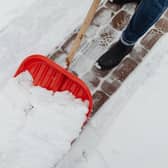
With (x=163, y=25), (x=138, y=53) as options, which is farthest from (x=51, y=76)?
(x=163, y=25)

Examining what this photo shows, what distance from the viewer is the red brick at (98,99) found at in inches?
95.2

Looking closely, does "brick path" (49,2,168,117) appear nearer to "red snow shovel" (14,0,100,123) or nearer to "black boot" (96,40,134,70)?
"black boot" (96,40,134,70)

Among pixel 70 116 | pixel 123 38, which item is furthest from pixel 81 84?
pixel 123 38

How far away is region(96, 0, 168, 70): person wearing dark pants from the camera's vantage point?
6.88 ft

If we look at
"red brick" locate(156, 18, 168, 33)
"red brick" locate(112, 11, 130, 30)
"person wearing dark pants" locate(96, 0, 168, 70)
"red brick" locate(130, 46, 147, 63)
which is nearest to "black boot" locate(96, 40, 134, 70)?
"person wearing dark pants" locate(96, 0, 168, 70)

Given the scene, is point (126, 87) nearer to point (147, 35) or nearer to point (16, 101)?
point (147, 35)

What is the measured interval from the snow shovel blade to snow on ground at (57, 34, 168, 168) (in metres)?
0.18

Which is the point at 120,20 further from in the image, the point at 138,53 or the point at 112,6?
the point at 138,53

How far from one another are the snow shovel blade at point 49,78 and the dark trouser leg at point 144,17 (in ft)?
1.41

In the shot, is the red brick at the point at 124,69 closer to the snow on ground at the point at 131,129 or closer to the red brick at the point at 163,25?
the snow on ground at the point at 131,129

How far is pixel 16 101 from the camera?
7.07ft

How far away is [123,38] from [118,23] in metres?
0.30

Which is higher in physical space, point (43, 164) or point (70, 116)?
point (70, 116)

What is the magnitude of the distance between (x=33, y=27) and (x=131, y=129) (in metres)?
0.81
